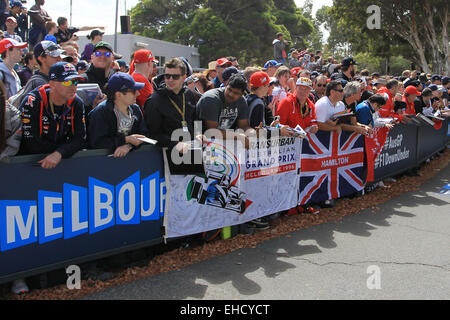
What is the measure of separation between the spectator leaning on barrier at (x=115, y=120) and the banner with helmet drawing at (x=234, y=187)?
0.73 m

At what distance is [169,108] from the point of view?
4914 millimetres

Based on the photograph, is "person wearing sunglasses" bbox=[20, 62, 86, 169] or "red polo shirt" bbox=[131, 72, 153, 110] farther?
"red polo shirt" bbox=[131, 72, 153, 110]

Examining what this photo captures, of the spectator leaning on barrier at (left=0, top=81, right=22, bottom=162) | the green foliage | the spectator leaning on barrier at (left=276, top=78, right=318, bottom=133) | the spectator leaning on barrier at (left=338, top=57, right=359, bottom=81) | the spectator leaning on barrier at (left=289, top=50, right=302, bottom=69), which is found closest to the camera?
the spectator leaning on barrier at (left=0, top=81, right=22, bottom=162)

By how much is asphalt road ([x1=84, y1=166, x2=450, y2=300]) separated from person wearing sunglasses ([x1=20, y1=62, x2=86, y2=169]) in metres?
1.41

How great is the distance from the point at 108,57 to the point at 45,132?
1.68m

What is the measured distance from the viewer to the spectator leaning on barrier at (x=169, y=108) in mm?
4867

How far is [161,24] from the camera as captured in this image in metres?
55.0

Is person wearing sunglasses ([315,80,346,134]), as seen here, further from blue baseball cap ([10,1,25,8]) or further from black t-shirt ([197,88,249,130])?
blue baseball cap ([10,1,25,8])

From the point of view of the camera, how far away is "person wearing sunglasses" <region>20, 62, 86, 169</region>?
12.8 ft

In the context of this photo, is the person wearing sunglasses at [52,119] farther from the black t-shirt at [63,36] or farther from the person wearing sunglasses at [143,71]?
the black t-shirt at [63,36]

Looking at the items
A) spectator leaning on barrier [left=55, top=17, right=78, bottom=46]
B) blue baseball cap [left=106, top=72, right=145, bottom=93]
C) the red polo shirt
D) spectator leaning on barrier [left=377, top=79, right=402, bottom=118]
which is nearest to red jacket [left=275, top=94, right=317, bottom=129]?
the red polo shirt

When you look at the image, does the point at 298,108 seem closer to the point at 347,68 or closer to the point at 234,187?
the point at 234,187

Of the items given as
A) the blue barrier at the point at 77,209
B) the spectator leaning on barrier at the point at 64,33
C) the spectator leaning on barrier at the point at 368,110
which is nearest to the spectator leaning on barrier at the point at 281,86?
the spectator leaning on barrier at the point at 368,110

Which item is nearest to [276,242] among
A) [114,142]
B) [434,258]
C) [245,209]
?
[245,209]
